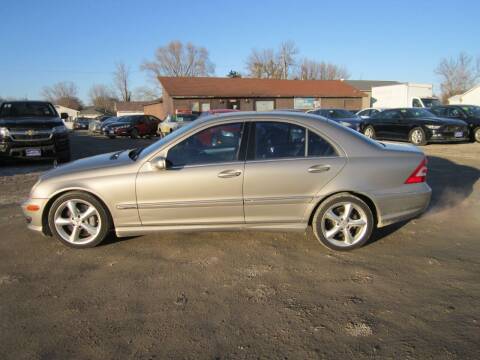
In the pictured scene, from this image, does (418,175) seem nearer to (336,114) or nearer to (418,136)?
(418,136)

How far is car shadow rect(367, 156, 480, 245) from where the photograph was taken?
4.81m

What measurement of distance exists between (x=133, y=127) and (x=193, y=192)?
20663 millimetres

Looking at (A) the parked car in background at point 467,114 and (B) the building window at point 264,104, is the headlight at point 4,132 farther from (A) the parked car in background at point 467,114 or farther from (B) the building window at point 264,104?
(B) the building window at point 264,104

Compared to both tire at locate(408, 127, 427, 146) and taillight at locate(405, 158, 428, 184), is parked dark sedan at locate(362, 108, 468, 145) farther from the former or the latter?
taillight at locate(405, 158, 428, 184)

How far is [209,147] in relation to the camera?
13.2 ft

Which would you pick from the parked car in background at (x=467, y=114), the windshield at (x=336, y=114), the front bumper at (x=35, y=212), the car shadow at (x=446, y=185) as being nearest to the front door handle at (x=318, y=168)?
the car shadow at (x=446, y=185)

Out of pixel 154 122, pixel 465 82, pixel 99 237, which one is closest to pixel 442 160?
pixel 99 237

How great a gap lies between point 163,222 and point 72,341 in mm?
1588

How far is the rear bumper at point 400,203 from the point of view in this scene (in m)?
4.02

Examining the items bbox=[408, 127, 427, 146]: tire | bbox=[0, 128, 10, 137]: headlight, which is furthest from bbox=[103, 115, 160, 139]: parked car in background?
bbox=[408, 127, 427, 146]: tire

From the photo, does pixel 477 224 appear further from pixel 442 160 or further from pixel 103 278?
pixel 442 160

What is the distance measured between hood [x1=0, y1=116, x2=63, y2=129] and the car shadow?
29.6 feet

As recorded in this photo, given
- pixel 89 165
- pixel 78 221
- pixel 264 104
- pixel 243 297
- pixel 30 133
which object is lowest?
pixel 243 297

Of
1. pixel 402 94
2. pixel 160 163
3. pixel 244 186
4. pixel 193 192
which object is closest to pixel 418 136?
pixel 244 186
